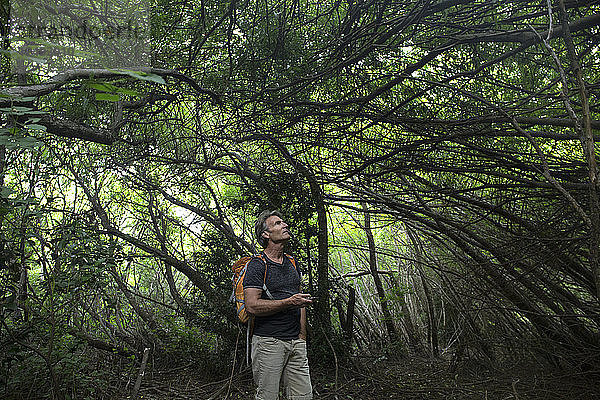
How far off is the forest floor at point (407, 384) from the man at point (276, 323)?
180 centimetres

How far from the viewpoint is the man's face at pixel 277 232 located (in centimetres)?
329

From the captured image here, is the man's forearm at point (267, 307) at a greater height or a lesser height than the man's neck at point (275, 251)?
lesser

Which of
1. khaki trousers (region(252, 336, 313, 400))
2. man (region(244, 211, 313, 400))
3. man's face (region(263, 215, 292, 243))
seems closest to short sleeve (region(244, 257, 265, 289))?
man (region(244, 211, 313, 400))

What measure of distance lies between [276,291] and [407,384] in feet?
8.83

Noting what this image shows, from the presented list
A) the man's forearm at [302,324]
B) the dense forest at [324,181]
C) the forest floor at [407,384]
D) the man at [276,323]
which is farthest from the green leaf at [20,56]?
the forest floor at [407,384]

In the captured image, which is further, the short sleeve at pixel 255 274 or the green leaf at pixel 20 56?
the short sleeve at pixel 255 274

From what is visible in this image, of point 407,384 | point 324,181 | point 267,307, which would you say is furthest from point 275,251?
point 407,384

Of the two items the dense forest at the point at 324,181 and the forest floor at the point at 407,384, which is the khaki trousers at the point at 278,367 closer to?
the dense forest at the point at 324,181

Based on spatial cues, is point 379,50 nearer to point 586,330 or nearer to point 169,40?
point 169,40

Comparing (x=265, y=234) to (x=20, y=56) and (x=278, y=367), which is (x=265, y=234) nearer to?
(x=278, y=367)

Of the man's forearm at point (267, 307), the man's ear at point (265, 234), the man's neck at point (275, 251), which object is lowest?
the man's forearm at point (267, 307)

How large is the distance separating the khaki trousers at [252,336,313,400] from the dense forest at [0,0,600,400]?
1040mm

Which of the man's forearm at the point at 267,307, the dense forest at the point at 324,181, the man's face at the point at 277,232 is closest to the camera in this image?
the man's forearm at the point at 267,307

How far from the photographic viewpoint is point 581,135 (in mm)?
1751
